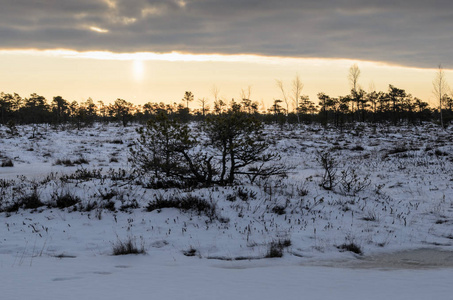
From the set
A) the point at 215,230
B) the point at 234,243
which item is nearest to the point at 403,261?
the point at 234,243

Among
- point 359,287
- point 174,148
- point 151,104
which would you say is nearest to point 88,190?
point 174,148

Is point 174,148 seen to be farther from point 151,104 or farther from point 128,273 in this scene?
point 151,104

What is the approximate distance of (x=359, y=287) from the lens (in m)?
3.62

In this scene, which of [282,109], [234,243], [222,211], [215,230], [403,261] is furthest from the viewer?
[282,109]

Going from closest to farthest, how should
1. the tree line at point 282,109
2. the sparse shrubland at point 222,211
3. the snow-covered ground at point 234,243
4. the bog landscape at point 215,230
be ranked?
the snow-covered ground at point 234,243, the bog landscape at point 215,230, the sparse shrubland at point 222,211, the tree line at point 282,109

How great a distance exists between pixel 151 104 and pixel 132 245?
62502 mm

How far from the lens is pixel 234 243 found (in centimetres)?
578

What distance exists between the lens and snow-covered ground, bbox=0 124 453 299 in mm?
3537

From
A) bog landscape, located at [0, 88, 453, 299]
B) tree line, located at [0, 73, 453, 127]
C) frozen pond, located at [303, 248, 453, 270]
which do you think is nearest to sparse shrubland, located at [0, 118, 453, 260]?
bog landscape, located at [0, 88, 453, 299]

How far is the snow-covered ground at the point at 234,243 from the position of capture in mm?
3537

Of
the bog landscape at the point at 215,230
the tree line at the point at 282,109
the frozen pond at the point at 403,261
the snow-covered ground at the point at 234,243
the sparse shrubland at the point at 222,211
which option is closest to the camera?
the snow-covered ground at the point at 234,243

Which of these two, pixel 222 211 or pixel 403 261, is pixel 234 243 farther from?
pixel 403 261

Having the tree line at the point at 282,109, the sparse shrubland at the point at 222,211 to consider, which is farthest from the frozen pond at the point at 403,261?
the tree line at the point at 282,109

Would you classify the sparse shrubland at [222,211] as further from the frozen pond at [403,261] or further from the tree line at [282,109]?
the tree line at [282,109]
